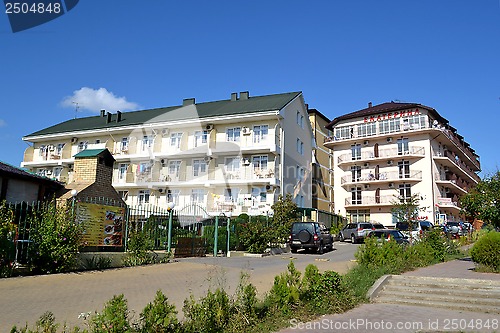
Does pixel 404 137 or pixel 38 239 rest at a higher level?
pixel 404 137

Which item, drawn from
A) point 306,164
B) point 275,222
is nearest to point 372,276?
point 275,222

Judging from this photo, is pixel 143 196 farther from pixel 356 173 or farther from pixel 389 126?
pixel 389 126

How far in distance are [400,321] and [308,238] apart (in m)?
15.5

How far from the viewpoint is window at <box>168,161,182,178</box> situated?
41.2 m

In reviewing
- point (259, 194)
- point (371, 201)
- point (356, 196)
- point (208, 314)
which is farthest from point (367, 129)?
point (208, 314)

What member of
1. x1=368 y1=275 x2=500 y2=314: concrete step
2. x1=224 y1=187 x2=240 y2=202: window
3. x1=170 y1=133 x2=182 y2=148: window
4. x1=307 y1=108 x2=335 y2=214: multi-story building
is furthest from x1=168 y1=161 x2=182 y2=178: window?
x1=368 y1=275 x2=500 y2=314: concrete step

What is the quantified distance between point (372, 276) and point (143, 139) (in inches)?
1419

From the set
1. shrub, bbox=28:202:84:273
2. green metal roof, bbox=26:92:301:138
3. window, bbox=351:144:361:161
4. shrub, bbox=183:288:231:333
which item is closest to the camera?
shrub, bbox=183:288:231:333

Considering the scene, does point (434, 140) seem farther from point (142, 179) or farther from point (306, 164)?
point (142, 179)

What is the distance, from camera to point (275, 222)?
2675cm

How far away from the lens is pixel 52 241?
11.3 metres

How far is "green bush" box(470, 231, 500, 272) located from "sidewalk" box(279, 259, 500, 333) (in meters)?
5.38

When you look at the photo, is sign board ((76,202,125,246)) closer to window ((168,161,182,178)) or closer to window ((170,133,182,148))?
window ((168,161,182,178))

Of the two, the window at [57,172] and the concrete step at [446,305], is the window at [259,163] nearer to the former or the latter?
the window at [57,172]
